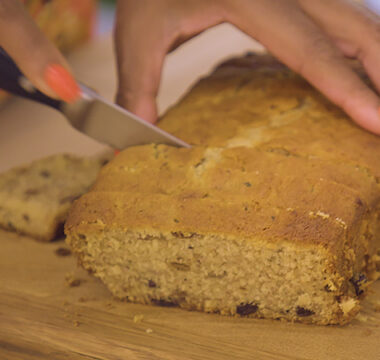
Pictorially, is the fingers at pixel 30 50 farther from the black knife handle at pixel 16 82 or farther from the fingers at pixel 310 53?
the fingers at pixel 310 53

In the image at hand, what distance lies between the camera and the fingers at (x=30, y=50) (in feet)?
5.72

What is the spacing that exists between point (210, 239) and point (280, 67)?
107 centimetres

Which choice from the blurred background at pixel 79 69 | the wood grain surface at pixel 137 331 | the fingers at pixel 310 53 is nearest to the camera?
the wood grain surface at pixel 137 331

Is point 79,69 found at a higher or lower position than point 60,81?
lower

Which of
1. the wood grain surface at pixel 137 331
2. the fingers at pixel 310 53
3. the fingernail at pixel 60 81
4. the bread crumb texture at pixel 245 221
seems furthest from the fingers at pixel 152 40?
the wood grain surface at pixel 137 331

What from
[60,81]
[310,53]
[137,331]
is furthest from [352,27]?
[137,331]

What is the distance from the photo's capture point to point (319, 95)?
2.25 m

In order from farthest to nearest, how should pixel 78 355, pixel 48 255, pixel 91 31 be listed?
pixel 91 31 < pixel 48 255 < pixel 78 355

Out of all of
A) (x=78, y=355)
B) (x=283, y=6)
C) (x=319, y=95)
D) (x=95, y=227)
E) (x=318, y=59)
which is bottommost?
(x=78, y=355)

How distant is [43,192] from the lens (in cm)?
240

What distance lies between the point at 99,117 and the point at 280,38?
70 centimetres

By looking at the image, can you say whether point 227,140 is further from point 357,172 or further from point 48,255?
point 48,255

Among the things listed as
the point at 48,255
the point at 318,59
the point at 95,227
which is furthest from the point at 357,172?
the point at 48,255

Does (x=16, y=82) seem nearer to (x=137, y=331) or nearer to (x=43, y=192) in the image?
(x=43, y=192)
